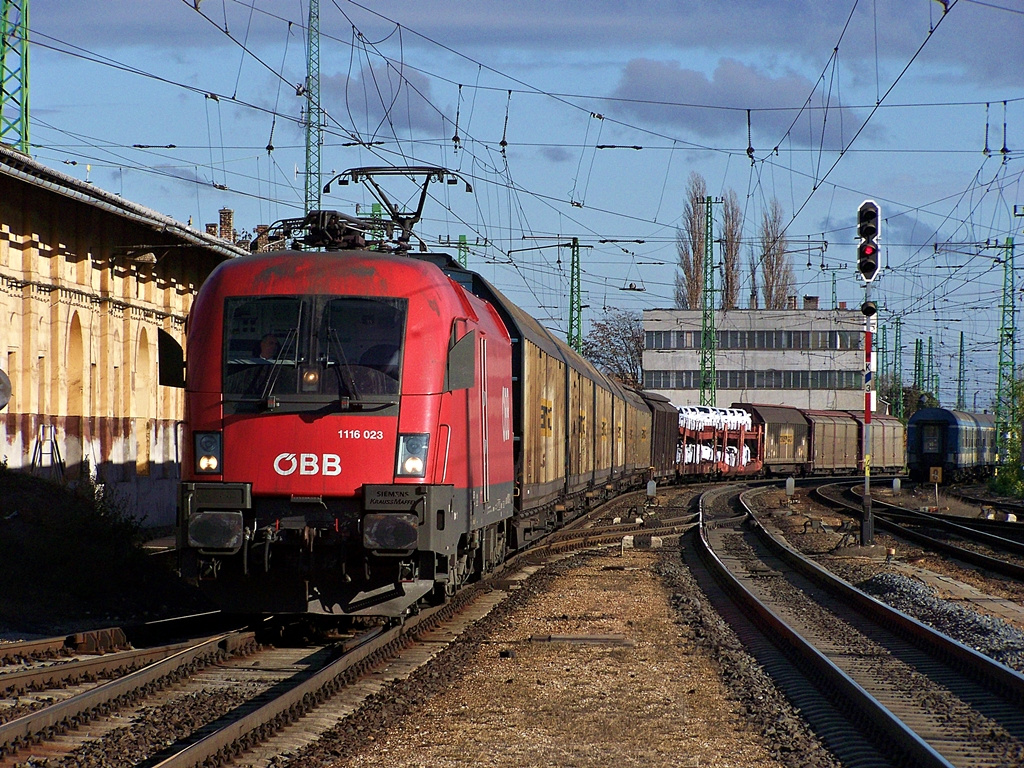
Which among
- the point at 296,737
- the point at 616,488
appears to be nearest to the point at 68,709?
the point at 296,737

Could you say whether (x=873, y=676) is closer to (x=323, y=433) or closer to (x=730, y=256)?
(x=323, y=433)

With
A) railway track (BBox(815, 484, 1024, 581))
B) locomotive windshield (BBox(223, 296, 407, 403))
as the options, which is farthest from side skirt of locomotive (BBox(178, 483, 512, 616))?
railway track (BBox(815, 484, 1024, 581))

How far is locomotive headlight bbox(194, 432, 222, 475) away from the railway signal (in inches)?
485

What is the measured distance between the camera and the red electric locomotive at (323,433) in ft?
30.9

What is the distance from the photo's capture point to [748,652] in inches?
417

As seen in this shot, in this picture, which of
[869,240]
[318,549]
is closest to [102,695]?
[318,549]

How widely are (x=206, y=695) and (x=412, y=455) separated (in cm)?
250

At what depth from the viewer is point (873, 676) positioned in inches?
374

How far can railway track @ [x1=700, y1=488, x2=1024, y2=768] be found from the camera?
23.4 feet

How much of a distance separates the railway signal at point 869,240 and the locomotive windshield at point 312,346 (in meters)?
11.1

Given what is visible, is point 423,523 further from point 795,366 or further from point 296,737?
point 795,366

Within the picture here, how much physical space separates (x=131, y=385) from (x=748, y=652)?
16707 mm

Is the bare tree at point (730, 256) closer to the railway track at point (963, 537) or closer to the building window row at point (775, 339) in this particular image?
the building window row at point (775, 339)

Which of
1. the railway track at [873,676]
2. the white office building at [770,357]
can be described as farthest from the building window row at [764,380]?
the railway track at [873,676]
